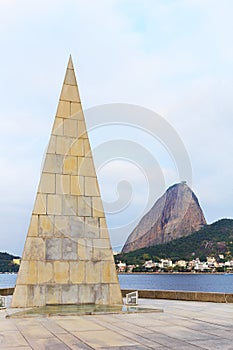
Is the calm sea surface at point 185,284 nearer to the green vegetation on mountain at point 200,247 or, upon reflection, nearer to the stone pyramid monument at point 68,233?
the green vegetation on mountain at point 200,247

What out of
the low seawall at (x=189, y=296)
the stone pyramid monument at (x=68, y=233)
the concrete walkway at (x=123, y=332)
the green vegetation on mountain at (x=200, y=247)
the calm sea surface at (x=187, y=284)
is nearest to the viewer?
the concrete walkway at (x=123, y=332)

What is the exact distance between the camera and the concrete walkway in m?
7.07

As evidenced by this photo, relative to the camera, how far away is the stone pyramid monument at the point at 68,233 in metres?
13.3

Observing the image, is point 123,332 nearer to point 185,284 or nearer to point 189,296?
point 189,296

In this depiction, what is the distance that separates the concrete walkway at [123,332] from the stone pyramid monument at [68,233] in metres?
2.11

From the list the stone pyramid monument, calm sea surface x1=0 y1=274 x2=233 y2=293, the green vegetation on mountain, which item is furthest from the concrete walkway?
the green vegetation on mountain

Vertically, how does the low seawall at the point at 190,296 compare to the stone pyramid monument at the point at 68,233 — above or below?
below

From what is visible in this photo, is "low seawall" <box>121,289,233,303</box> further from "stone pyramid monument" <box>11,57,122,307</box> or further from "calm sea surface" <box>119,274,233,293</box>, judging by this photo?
"calm sea surface" <box>119,274,233,293</box>

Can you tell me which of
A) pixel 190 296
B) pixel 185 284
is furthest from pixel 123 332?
pixel 185 284

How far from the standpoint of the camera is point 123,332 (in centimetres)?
837

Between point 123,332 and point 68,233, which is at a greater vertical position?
point 68,233

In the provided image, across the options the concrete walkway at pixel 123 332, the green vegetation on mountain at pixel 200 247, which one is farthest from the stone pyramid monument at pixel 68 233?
the green vegetation on mountain at pixel 200 247

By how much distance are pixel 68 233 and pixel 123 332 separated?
19.2ft

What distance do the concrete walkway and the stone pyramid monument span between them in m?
2.11
